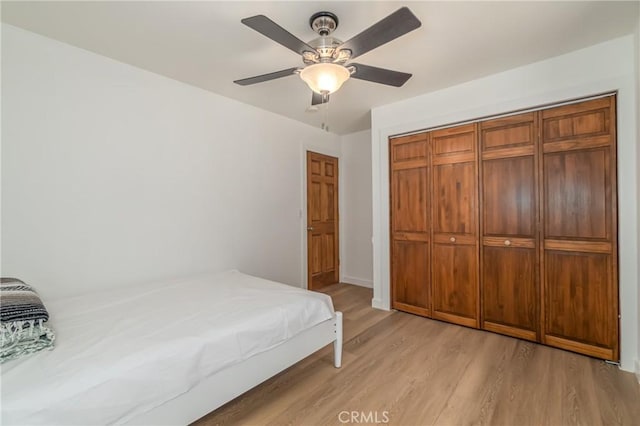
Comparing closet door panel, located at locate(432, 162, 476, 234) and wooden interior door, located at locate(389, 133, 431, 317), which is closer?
closet door panel, located at locate(432, 162, 476, 234)

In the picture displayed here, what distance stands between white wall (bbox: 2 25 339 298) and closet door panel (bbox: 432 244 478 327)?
193 centimetres

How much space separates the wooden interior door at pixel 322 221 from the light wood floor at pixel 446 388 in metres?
1.64

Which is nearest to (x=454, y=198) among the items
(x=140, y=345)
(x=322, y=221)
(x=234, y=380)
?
(x=322, y=221)

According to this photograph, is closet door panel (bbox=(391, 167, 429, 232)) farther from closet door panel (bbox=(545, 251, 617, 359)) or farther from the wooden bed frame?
the wooden bed frame

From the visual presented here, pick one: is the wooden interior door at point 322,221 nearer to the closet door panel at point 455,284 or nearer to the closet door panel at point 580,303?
the closet door panel at point 455,284

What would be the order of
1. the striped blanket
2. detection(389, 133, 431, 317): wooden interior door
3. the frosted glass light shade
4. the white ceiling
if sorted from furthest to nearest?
detection(389, 133, 431, 317): wooden interior door
the white ceiling
the frosted glass light shade
the striped blanket

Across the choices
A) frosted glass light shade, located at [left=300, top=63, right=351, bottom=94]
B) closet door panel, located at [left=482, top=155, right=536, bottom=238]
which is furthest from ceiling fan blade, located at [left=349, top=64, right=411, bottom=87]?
closet door panel, located at [left=482, top=155, right=536, bottom=238]

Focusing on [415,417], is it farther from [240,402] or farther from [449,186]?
[449,186]

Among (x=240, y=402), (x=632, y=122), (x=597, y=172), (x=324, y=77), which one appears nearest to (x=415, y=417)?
(x=240, y=402)

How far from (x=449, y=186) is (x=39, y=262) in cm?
350

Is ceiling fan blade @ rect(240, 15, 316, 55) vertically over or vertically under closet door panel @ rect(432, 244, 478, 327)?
over

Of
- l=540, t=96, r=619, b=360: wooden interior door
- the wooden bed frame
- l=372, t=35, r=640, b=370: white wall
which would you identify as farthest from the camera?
l=540, t=96, r=619, b=360: wooden interior door

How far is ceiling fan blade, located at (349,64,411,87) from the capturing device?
1726 mm

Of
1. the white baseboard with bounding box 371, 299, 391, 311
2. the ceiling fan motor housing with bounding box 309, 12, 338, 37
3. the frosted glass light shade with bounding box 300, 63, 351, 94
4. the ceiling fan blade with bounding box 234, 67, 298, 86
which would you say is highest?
the ceiling fan motor housing with bounding box 309, 12, 338, 37
